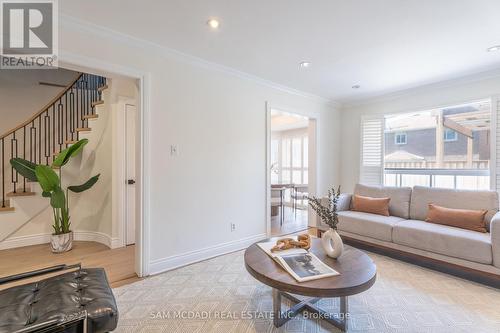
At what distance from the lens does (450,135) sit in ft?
13.2

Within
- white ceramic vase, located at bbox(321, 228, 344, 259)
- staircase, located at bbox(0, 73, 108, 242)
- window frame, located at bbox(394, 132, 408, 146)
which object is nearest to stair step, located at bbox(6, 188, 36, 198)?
staircase, located at bbox(0, 73, 108, 242)

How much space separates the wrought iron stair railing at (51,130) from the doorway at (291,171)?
3857 mm

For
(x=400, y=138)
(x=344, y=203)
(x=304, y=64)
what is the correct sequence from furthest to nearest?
(x=400, y=138) < (x=344, y=203) < (x=304, y=64)

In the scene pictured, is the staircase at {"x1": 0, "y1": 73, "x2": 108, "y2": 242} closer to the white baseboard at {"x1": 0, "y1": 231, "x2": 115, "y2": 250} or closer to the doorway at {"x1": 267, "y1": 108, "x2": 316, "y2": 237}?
the white baseboard at {"x1": 0, "y1": 231, "x2": 115, "y2": 250}

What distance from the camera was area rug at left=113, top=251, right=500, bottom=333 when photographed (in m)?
1.79

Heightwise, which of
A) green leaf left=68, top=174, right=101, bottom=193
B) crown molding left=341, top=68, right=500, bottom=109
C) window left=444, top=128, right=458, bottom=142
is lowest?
green leaf left=68, top=174, right=101, bottom=193

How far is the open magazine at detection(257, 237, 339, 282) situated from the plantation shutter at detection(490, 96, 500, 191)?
316cm

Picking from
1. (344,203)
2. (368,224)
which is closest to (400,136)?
(344,203)

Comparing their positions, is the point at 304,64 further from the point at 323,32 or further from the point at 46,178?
the point at 46,178

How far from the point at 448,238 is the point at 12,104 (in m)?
6.95

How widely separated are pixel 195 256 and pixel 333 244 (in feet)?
5.84

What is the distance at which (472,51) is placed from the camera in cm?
276

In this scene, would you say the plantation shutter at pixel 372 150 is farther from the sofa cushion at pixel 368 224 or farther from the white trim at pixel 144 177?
the white trim at pixel 144 177

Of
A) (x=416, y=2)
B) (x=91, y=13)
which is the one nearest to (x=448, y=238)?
(x=416, y=2)
